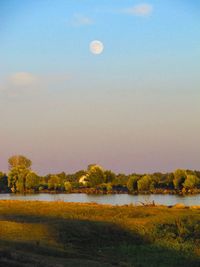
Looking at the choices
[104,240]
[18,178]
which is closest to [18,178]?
[18,178]

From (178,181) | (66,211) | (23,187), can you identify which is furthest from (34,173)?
(66,211)

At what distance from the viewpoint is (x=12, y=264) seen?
12531 millimetres

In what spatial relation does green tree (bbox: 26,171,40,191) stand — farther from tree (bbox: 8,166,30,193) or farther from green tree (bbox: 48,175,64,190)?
green tree (bbox: 48,175,64,190)

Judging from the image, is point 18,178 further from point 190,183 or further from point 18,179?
point 190,183

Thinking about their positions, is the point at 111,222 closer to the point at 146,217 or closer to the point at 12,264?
the point at 146,217

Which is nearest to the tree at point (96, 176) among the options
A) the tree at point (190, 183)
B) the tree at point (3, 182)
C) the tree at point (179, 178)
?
the tree at point (3, 182)

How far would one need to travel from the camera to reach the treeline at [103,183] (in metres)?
77.6

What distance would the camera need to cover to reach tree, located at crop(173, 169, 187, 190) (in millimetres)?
77250

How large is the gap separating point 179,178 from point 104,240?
59263 millimetres

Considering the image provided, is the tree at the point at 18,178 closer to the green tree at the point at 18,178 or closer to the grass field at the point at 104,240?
the green tree at the point at 18,178

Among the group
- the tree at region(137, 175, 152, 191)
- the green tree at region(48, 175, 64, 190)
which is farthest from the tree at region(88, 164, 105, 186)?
the tree at region(137, 175, 152, 191)

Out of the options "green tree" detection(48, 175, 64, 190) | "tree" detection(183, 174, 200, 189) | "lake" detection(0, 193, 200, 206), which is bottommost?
"lake" detection(0, 193, 200, 206)

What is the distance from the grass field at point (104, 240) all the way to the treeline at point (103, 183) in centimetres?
5169

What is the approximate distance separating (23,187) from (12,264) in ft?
264
